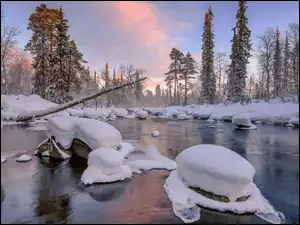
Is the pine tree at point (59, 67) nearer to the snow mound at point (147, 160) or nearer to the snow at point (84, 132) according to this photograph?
the snow at point (84, 132)

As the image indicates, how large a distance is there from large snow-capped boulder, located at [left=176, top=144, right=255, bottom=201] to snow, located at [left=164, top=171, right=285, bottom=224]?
26cm

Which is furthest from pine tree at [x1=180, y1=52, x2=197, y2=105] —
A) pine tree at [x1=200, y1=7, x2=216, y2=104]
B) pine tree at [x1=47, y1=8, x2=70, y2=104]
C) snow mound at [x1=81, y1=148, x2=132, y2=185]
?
snow mound at [x1=81, y1=148, x2=132, y2=185]

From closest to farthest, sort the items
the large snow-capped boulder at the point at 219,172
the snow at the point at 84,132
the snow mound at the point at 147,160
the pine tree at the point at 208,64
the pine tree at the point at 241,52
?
the large snow-capped boulder at the point at 219,172 → the snow mound at the point at 147,160 → the snow at the point at 84,132 → the pine tree at the point at 241,52 → the pine tree at the point at 208,64

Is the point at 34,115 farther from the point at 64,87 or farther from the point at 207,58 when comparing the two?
the point at 207,58

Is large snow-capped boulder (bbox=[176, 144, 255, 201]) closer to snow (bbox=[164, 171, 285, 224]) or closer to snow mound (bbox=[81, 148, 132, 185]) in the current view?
snow (bbox=[164, 171, 285, 224])

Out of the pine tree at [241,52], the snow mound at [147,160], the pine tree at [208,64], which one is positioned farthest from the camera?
the pine tree at [208,64]

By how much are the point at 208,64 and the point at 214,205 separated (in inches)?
1453

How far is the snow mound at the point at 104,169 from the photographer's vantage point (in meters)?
7.02

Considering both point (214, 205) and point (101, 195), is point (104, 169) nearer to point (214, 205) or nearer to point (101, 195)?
point (101, 195)

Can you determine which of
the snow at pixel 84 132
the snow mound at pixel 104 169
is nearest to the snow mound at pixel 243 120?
the snow at pixel 84 132

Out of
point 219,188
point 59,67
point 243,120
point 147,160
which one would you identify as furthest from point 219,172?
point 59,67

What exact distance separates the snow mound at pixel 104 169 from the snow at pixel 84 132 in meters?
1.37

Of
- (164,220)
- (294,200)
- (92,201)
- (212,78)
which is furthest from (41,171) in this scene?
(212,78)

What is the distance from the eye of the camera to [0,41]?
262cm
